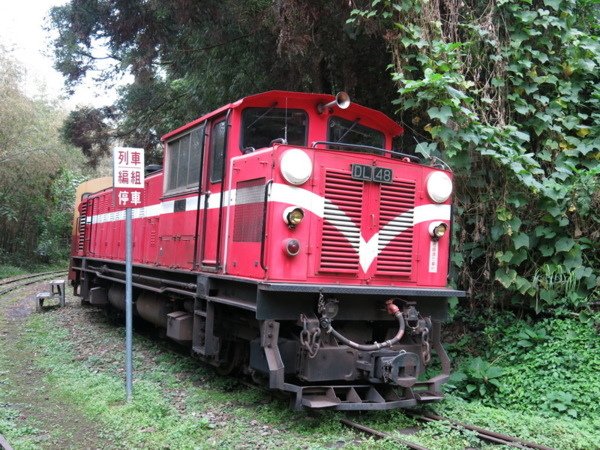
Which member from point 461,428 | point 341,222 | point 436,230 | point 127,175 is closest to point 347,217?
point 341,222

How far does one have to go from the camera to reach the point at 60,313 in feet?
43.5

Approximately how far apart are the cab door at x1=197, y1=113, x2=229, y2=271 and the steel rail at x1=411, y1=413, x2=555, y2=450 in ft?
8.78

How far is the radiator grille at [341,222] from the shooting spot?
5609 millimetres

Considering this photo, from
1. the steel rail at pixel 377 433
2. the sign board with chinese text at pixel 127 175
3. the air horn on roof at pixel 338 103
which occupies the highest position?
the air horn on roof at pixel 338 103

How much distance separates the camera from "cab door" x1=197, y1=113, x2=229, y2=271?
20.9 feet

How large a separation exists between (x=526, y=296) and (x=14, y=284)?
18.0 m

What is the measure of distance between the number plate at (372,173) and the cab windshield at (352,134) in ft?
2.04

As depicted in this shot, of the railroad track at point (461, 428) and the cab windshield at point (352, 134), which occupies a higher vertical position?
the cab windshield at point (352, 134)

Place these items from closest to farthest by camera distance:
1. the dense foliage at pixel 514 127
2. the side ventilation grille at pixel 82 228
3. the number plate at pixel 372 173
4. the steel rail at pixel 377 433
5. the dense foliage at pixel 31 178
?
the steel rail at pixel 377 433, the number plate at pixel 372 173, the dense foliage at pixel 514 127, the side ventilation grille at pixel 82 228, the dense foliage at pixel 31 178

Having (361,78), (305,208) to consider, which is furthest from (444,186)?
(361,78)

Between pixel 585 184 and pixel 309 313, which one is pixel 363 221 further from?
pixel 585 184

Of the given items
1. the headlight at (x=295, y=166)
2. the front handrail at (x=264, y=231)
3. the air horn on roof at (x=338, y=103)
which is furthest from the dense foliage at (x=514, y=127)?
the front handrail at (x=264, y=231)

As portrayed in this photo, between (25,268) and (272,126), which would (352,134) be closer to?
(272,126)

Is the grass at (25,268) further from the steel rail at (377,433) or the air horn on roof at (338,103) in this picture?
the steel rail at (377,433)
